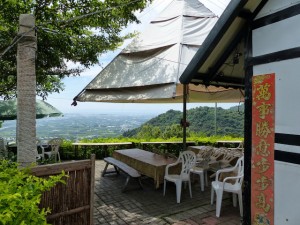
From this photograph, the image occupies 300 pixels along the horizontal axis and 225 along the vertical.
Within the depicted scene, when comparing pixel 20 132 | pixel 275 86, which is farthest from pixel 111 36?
pixel 275 86

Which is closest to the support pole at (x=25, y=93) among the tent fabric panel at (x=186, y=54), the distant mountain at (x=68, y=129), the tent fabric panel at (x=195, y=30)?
the tent fabric panel at (x=186, y=54)

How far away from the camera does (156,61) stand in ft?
19.8

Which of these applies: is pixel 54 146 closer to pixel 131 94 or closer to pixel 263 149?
pixel 131 94

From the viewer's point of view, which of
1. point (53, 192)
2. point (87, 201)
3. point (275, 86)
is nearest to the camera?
point (275, 86)

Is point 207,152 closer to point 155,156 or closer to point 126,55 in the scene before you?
point 155,156

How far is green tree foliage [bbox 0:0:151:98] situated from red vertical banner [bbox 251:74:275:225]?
4.10m

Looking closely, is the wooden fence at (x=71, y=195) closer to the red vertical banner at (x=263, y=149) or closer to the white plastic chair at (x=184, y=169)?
the red vertical banner at (x=263, y=149)

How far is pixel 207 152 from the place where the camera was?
7711 mm

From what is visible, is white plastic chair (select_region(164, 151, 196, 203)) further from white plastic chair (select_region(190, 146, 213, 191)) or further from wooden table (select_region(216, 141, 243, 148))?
wooden table (select_region(216, 141, 243, 148))

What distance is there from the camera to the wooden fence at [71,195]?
3.34m

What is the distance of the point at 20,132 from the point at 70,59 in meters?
4.38

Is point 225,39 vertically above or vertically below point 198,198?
above

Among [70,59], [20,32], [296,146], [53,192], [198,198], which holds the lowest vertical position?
[198,198]

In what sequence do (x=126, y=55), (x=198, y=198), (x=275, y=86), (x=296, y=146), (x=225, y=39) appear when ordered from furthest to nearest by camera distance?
1. (x=126, y=55)
2. (x=198, y=198)
3. (x=225, y=39)
4. (x=275, y=86)
5. (x=296, y=146)
